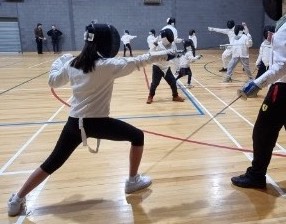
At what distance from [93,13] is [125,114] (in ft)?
44.0

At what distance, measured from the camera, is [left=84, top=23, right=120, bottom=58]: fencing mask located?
77.9 inches

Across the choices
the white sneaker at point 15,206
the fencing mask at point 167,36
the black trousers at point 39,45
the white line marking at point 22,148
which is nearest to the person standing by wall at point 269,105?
the white sneaker at point 15,206

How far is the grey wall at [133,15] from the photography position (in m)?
16.7

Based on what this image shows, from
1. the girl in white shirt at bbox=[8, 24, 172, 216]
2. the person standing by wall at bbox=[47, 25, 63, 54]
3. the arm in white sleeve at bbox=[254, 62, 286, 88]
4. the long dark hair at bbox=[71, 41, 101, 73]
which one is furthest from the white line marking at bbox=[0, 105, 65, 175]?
the person standing by wall at bbox=[47, 25, 63, 54]

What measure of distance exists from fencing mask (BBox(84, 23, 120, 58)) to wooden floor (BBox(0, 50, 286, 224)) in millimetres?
1180

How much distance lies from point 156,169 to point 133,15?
50.7 feet

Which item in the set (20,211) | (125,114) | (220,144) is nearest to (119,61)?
(20,211)

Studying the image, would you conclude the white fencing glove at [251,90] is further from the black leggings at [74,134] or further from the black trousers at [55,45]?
the black trousers at [55,45]

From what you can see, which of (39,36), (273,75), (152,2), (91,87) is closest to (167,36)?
(273,75)

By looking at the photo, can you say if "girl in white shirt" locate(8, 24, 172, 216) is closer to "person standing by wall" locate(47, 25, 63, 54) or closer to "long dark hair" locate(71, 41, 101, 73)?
"long dark hair" locate(71, 41, 101, 73)

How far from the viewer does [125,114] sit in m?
4.97

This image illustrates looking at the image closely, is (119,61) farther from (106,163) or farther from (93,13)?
(93,13)

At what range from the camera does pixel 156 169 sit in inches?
119

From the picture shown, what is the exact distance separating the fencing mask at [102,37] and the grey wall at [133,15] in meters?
15.8
